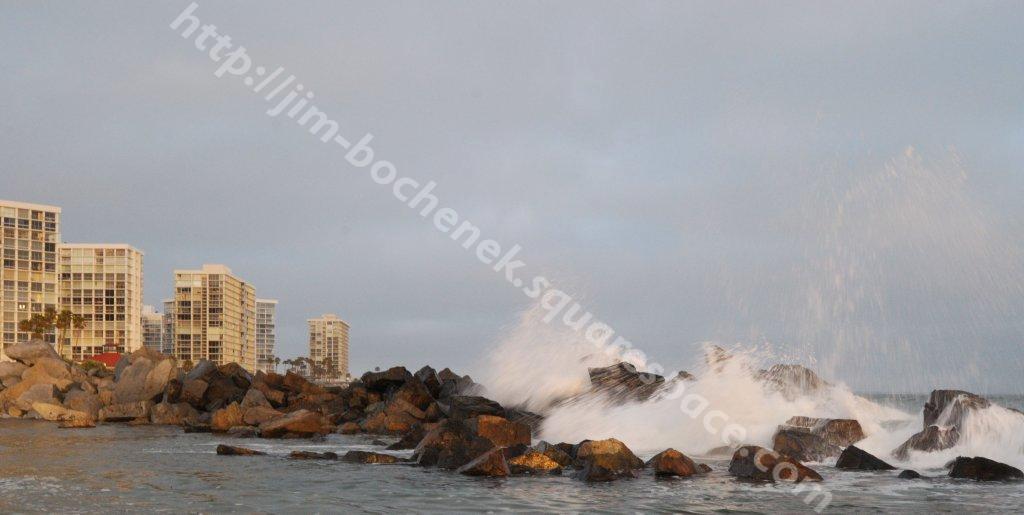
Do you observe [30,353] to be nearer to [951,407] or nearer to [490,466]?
[490,466]

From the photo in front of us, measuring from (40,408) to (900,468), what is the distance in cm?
4778

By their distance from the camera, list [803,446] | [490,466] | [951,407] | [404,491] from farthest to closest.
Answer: [951,407] → [803,446] → [490,466] → [404,491]

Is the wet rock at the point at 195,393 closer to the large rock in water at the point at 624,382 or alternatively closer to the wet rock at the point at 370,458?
the large rock in water at the point at 624,382

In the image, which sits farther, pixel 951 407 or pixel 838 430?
pixel 951 407

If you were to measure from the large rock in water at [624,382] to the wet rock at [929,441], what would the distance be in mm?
10102

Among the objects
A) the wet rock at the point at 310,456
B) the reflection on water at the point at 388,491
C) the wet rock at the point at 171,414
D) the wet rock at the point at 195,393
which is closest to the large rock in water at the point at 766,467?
the reflection on water at the point at 388,491

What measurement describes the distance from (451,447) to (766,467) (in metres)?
7.63

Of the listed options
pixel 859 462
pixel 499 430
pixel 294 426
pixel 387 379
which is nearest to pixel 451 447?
pixel 499 430

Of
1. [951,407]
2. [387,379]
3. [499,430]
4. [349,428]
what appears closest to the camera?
[499,430]

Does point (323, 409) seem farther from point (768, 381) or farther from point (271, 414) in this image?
point (768, 381)

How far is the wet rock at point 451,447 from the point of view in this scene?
2073 centimetres

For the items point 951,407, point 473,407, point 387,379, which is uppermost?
point 387,379

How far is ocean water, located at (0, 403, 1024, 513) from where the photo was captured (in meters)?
15.2

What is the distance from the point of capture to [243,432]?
35906 millimetres
